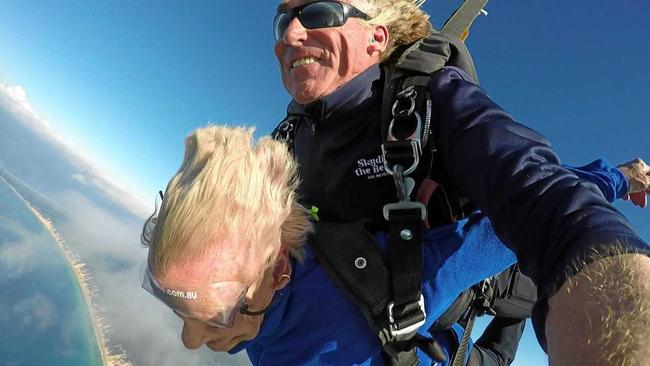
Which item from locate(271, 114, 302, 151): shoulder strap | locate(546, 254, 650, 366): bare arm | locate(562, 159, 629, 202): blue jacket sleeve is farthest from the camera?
locate(271, 114, 302, 151): shoulder strap

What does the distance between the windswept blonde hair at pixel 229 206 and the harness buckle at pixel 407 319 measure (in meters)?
0.26

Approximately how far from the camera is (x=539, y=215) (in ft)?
1.67

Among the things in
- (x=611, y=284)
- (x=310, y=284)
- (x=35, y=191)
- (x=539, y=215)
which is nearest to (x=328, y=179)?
(x=310, y=284)

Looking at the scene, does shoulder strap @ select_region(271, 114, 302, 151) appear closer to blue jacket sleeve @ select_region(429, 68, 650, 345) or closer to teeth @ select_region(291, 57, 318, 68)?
teeth @ select_region(291, 57, 318, 68)

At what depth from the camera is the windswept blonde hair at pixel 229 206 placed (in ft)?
2.28

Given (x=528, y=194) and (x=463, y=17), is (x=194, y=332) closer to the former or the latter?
(x=528, y=194)

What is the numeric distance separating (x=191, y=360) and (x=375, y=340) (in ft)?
132

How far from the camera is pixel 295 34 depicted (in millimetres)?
1211

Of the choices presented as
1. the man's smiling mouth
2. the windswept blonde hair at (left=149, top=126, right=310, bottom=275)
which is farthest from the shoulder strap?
the windswept blonde hair at (left=149, top=126, right=310, bottom=275)

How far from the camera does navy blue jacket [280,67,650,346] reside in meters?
0.45

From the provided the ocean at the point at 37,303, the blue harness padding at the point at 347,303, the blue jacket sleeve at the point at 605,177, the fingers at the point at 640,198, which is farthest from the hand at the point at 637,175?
the ocean at the point at 37,303

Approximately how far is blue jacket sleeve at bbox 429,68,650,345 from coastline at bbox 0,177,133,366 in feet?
105

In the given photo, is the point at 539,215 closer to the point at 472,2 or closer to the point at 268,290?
the point at 268,290

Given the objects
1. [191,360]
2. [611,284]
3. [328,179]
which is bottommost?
[191,360]
